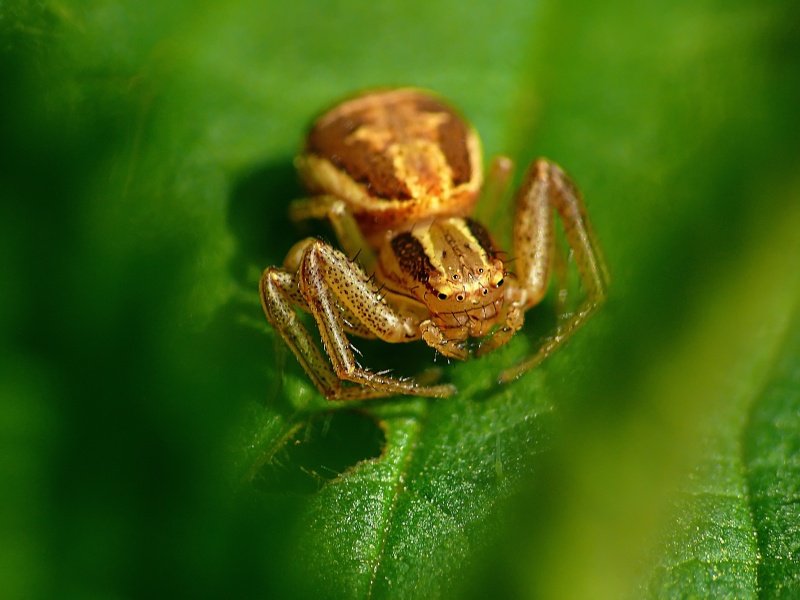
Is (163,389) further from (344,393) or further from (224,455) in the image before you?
(344,393)

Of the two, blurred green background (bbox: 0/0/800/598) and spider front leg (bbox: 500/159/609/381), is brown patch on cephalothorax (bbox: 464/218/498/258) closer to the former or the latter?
spider front leg (bbox: 500/159/609/381)

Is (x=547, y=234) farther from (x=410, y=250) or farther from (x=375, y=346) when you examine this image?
(x=375, y=346)

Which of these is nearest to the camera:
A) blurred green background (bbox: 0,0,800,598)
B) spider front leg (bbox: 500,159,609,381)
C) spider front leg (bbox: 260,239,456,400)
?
blurred green background (bbox: 0,0,800,598)

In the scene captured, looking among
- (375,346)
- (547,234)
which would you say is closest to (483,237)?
(547,234)

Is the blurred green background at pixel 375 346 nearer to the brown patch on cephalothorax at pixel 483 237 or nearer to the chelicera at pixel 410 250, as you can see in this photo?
the chelicera at pixel 410 250

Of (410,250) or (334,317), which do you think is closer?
(334,317)

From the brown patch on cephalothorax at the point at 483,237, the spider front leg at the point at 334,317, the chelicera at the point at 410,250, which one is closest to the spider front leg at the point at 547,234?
the chelicera at the point at 410,250

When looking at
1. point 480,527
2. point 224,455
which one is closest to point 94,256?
point 224,455

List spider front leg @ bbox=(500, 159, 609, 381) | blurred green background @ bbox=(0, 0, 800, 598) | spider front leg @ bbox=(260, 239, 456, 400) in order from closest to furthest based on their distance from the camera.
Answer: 1. blurred green background @ bbox=(0, 0, 800, 598)
2. spider front leg @ bbox=(260, 239, 456, 400)
3. spider front leg @ bbox=(500, 159, 609, 381)

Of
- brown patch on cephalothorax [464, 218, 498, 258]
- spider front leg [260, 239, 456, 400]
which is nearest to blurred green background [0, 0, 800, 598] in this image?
spider front leg [260, 239, 456, 400]
